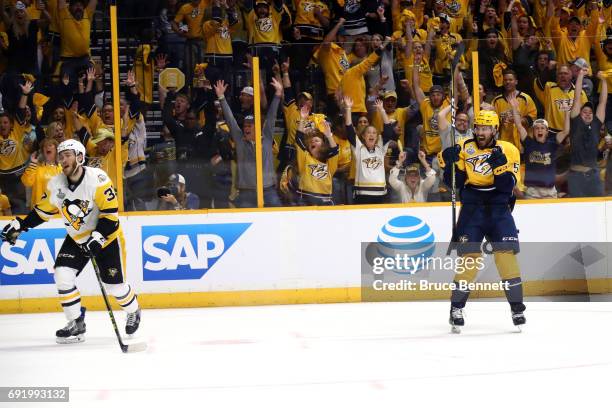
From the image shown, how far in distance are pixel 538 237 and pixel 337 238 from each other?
5.76ft

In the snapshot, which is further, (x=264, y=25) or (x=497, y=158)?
(x=264, y=25)

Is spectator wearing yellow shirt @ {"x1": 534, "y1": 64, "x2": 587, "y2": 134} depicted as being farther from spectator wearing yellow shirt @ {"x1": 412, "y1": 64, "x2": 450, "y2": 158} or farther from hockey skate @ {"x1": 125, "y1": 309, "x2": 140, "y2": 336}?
hockey skate @ {"x1": 125, "y1": 309, "x2": 140, "y2": 336}

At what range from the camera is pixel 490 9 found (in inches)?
406

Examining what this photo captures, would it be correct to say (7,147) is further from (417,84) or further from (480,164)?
(480,164)

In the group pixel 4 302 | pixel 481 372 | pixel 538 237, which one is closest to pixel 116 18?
pixel 4 302

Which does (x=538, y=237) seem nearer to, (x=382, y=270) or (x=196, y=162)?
(x=382, y=270)

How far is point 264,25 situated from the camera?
9695 mm

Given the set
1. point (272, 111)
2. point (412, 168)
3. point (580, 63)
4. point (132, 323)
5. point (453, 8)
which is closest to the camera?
point (132, 323)

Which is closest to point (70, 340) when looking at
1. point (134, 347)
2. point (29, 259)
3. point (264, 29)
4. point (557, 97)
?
point (134, 347)

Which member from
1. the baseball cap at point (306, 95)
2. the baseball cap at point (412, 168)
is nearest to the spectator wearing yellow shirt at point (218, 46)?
the baseball cap at point (306, 95)

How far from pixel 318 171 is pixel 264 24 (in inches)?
58.8

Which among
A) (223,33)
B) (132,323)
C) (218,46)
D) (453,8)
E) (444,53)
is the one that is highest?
(453,8)

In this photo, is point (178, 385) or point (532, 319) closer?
point (178, 385)

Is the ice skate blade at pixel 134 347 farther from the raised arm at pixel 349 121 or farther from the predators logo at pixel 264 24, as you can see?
the predators logo at pixel 264 24
